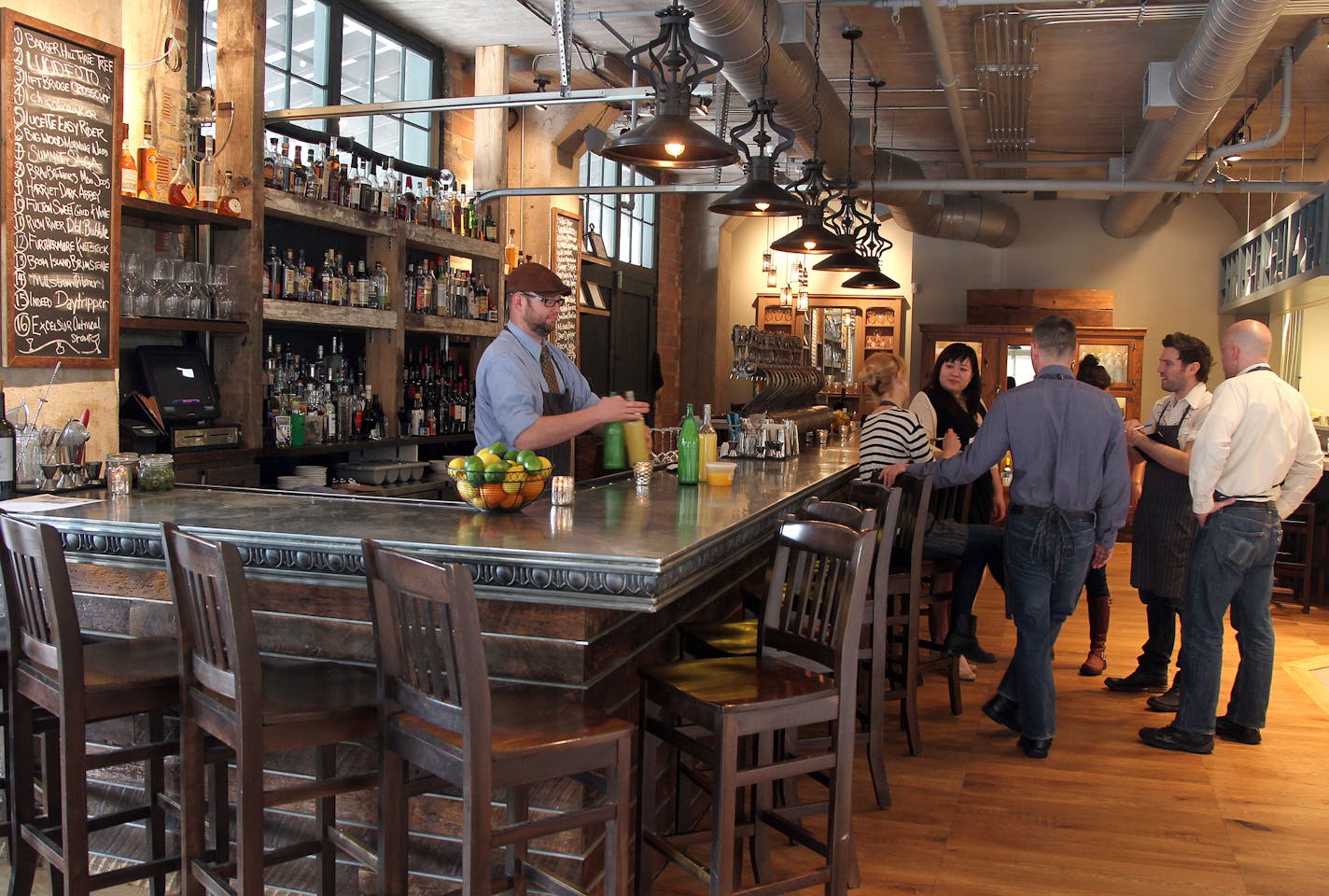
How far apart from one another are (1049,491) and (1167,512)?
101 centimetres

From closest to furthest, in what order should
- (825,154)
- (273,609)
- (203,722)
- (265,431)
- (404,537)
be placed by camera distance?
1. (203,722)
2. (404,537)
3. (273,609)
4. (265,431)
5. (825,154)

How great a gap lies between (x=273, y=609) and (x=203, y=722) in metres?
0.51

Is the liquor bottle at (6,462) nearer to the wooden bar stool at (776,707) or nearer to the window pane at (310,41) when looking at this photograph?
the wooden bar stool at (776,707)

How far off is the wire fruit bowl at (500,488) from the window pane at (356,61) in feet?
14.2

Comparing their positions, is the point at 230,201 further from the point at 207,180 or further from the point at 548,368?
the point at 548,368

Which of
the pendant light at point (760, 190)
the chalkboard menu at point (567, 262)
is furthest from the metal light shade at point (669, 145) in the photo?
the chalkboard menu at point (567, 262)

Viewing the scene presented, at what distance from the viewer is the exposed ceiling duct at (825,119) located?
5.15 metres

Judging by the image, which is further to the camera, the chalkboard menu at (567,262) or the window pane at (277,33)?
the chalkboard menu at (567,262)

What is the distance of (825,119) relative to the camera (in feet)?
24.1

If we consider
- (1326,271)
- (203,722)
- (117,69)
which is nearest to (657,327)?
(1326,271)

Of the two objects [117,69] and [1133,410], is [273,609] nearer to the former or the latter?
[117,69]

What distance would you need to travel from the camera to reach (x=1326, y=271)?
23.6ft

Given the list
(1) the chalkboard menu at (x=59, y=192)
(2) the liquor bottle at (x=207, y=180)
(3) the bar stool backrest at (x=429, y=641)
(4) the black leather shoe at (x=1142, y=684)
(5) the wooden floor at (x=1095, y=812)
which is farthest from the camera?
(4) the black leather shoe at (x=1142, y=684)

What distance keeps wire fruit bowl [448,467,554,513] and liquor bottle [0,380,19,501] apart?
138cm
